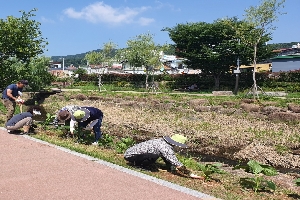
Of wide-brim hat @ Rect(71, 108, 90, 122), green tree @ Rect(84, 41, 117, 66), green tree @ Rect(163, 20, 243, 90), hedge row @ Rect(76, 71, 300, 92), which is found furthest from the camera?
green tree @ Rect(84, 41, 117, 66)

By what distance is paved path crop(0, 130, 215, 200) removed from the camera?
4.65 meters

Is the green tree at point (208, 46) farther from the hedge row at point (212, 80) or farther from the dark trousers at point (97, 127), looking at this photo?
the dark trousers at point (97, 127)

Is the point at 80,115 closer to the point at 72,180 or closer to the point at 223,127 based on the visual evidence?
the point at 72,180

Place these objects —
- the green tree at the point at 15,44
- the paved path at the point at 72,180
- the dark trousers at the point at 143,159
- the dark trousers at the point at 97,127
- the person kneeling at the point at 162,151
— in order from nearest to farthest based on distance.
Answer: the paved path at the point at 72,180
the person kneeling at the point at 162,151
the dark trousers at the point at 143,159
the dark trousers at the point at 97,127
the green tree at the point at 15,44

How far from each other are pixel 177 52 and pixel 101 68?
13.8 metres

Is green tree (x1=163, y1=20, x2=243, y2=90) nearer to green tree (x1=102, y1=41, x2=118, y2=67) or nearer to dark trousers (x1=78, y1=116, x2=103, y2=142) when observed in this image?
green tree (x1=102, y1=41, x2=118, y2=67)

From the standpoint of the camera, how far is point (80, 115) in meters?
7.59

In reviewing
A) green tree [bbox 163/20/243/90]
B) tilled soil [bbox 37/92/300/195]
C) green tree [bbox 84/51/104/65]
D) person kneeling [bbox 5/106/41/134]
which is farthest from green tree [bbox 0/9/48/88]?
green tree [bbox 84/51/104/65]

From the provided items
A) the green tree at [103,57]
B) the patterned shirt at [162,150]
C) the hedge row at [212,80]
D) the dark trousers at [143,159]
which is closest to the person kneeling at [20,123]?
the dark trousers at [143,159]

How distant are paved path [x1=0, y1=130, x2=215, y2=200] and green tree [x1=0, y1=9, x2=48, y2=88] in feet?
41.3

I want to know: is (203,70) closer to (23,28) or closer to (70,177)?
(23,28)

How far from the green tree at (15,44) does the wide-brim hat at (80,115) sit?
1217 cm

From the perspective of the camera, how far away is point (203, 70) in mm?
32719

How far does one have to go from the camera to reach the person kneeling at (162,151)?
18.2 ft
